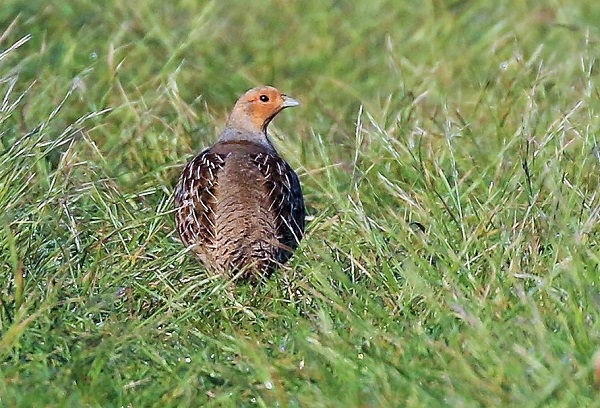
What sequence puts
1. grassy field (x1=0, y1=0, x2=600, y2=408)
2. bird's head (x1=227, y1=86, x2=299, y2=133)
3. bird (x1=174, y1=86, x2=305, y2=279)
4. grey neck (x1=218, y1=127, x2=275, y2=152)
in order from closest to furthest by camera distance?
grassy field (x1=0, y1=0, x2=600, y2=408), bird (x1=174, y1=86, x2=305, y2=279), grey neck (x1=218, y1=127, x2=275, y2=152), bird's head (x1=227, y1=86, x2=299, y2=133)

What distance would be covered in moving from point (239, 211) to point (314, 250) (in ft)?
1.59

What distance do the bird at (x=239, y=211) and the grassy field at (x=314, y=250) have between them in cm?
11

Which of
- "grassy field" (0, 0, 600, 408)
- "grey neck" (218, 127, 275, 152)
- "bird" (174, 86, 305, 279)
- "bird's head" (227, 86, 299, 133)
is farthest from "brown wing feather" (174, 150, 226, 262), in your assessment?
"bird's head" (227, 86, 299, 133)

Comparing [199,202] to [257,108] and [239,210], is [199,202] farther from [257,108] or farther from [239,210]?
[257,108]

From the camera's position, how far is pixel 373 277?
15.4 ft

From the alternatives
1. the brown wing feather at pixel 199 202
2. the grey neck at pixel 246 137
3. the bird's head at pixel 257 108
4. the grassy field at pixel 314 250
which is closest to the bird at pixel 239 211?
the brown wing feather at pixel 199 202

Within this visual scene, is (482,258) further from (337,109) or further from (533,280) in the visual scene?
(337,109)

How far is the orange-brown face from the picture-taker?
6148 millimetres

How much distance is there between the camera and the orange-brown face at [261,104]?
6148 millimetres

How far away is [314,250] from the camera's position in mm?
4926

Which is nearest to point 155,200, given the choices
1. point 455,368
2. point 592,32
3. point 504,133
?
point 504,133

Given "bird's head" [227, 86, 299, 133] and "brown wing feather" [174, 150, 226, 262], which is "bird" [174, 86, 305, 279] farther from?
"bird's head" [227, 86, 299, 133]

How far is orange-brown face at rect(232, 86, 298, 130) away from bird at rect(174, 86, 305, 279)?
0.49m

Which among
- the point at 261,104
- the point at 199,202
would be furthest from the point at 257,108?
the point at 199,202
